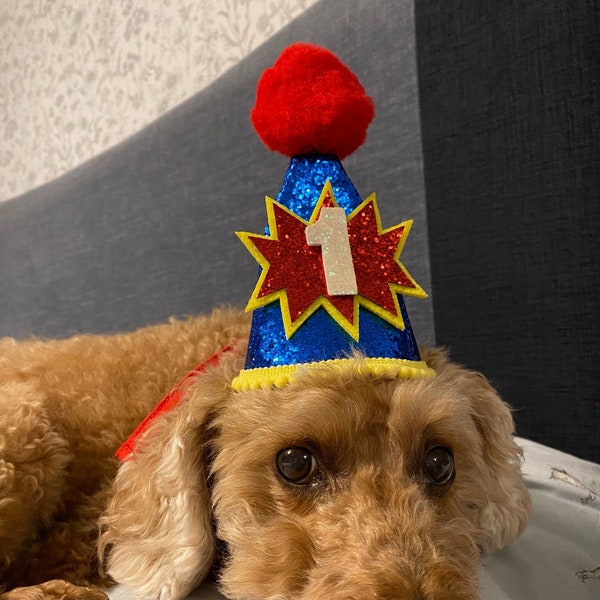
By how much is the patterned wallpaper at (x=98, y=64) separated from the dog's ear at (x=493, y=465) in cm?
141

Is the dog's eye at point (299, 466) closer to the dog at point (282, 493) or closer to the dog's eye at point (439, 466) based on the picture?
the dog at point (282, 493)

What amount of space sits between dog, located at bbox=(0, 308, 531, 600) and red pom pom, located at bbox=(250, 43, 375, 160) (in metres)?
0.27

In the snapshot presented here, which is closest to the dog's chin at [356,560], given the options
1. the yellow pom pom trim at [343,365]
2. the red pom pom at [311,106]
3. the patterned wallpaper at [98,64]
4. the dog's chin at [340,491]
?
the dog's chin at [340,491]

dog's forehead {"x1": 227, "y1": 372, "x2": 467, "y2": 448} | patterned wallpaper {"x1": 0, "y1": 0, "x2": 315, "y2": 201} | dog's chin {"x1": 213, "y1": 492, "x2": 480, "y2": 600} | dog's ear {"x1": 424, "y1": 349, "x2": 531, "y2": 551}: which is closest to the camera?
dog's chin {"x1": 213, "y1": 492, "x2": 480, "y2": 600}

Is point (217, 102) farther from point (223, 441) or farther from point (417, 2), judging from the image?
point (223, 441)

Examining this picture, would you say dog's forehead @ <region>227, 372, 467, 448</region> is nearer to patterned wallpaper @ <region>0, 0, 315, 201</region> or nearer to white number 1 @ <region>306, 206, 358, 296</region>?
white number 1 @ <region>306, 206, 358, 296</region>

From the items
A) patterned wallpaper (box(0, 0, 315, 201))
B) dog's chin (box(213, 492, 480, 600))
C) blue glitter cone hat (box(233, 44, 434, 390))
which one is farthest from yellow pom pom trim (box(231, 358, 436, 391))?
patterned wallpaper (box(0, 0, 315, 201))

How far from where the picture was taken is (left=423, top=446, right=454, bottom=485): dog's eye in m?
0.73

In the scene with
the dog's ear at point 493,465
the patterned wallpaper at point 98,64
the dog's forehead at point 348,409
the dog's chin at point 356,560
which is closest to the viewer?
the dog's chin at point 356,560

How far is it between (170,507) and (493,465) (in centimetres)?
41

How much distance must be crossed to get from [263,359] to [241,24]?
1646 mm

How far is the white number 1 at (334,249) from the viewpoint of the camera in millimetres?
725

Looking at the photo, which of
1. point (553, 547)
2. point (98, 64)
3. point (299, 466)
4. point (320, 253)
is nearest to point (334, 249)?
point (320, 253)

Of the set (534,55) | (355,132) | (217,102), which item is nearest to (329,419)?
(355,132)
